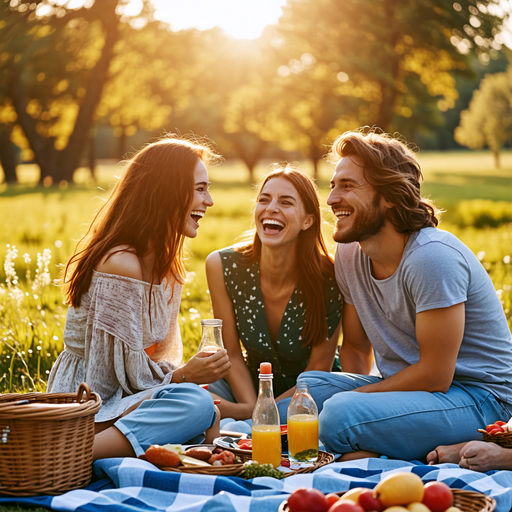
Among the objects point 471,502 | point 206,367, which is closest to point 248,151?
point 206,367

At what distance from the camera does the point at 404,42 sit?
2098cm

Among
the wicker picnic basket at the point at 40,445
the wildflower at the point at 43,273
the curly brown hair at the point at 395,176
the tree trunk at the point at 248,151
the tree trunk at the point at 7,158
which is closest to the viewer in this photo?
the wicker picnic basket at the point at 40,445

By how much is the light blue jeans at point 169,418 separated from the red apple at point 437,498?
149 centimetres

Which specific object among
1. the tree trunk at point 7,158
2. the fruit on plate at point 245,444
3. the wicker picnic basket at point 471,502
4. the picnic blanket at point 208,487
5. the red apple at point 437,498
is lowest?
the fruit on plate at point 245,444

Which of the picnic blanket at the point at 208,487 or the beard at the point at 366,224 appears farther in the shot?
the beard at the point at 366,224

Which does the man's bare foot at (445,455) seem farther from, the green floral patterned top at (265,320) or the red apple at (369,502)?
the red apple at (369,502)

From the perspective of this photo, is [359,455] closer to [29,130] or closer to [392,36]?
[392,36]

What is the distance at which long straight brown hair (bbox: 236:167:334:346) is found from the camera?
14.0ft

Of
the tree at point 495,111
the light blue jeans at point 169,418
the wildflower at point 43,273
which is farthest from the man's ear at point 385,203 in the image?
the tree at point 495,111

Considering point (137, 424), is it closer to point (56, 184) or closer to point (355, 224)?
point (355, 224)

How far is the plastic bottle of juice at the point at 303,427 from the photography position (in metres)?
3.24

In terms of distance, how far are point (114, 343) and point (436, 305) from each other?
1768mm

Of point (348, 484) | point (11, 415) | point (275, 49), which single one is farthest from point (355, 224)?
point (275, 49)

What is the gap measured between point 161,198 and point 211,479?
1.70m
